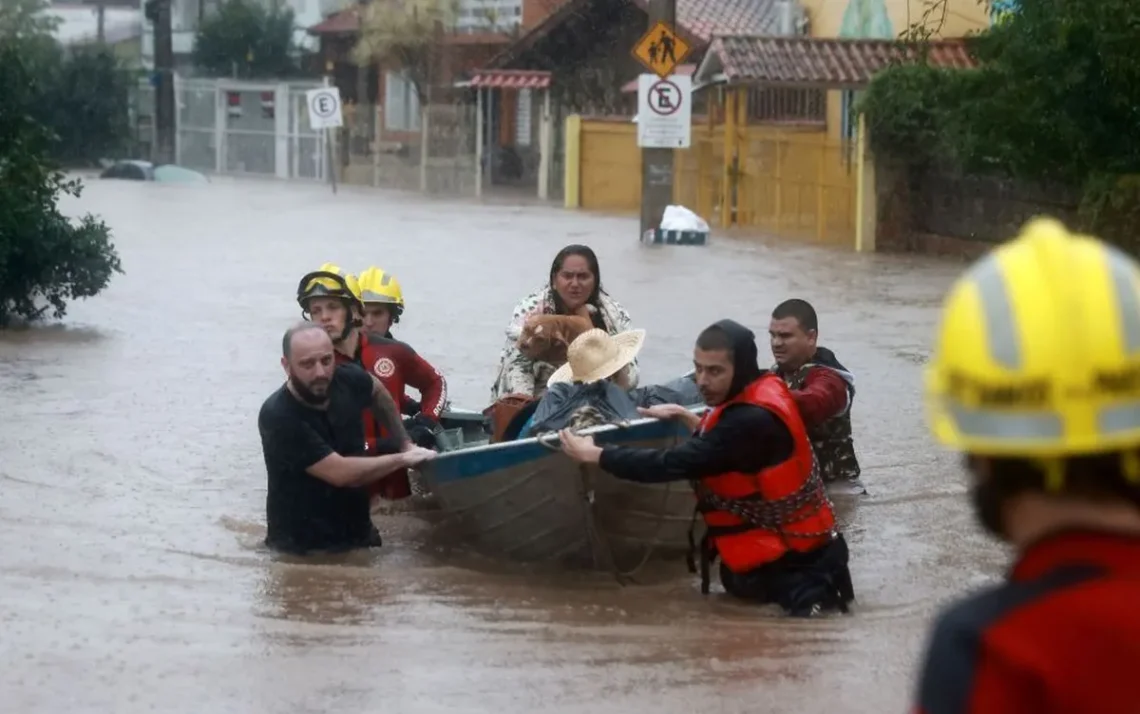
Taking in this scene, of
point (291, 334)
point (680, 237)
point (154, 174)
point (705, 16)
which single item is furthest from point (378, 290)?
point (154, 174)

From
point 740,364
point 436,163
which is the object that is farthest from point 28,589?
point 436,163

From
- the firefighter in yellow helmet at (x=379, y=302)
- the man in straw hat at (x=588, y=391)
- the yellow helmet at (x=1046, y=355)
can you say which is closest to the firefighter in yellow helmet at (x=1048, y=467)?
the yellow helmet at (x=1046, y=355)

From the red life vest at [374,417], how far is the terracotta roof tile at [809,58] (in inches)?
709

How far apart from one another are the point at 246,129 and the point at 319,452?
48.9 metres

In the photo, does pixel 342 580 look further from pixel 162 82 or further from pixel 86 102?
pixel 86 102

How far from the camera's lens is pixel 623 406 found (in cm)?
805

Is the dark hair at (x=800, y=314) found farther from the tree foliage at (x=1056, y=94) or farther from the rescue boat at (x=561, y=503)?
the tree foliage at (x=1056, y=94)

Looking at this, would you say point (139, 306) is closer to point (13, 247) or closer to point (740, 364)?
point (13, 247)

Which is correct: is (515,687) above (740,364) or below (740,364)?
below

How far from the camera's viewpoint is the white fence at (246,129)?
5244 centimetres

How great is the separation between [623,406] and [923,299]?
40.5 feet

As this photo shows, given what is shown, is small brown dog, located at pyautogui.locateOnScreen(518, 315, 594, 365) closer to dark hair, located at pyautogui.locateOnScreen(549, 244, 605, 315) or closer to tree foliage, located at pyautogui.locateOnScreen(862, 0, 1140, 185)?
dark hair, located at pyautogui.locateOnScreen(549, 244, 605, 315)

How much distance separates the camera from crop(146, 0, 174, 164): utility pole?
5466 centimetres

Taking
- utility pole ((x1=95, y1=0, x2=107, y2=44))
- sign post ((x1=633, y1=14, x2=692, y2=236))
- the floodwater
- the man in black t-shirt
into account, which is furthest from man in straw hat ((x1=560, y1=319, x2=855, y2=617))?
utility pole ((x1=95, y1=0, x2=107, y2=44))
